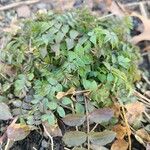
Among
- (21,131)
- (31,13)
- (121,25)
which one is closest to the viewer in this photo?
(21,131)

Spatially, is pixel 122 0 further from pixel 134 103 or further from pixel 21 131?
pixel 21 131

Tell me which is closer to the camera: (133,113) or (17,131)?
(17,131)

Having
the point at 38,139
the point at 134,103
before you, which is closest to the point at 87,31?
the point at 134,103

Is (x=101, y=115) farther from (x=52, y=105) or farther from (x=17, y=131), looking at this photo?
(x=17, y=131)

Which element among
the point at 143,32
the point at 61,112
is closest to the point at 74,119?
the point at 61,112

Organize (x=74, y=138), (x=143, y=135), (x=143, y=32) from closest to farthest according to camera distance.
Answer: (x=74, y=138), (x=143, y=135), (x=143, y=32)

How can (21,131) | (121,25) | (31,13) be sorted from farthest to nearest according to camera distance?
(31,13) < (121,25) < (21,131)

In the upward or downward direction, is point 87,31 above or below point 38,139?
above
